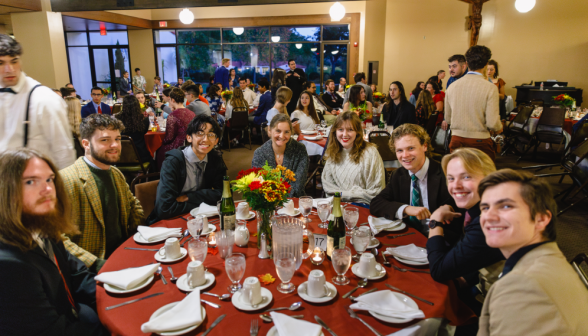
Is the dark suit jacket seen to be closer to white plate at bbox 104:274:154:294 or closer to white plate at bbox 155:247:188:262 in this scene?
white plate at bbox 155:247:188:262

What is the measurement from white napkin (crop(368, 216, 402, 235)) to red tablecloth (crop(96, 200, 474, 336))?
0.83 ft

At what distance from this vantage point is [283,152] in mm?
3100

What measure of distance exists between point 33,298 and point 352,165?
217 centimetres

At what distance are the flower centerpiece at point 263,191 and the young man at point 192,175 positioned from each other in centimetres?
82

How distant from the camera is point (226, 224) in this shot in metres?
1.89

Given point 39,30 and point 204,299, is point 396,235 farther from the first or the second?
point 39,30

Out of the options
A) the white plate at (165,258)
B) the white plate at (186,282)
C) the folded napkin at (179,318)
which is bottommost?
the white plate at (186,282)

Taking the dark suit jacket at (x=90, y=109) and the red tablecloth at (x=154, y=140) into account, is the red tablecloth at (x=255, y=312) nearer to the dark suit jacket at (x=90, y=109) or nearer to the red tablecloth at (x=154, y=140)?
the red tablecloth at (x=154, y=140)

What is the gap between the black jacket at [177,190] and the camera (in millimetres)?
2334

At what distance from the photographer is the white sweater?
107 inches

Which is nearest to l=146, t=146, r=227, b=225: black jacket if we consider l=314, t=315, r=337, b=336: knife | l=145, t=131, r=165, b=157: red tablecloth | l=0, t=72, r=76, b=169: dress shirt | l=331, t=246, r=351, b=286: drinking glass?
l=0, t=72, r=76, b=169: dress shirt

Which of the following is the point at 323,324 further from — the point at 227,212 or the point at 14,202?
the point at 14,202

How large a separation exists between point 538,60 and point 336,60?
19.9 ft

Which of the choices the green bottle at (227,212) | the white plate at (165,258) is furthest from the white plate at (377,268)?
the white plate at (165,258)
